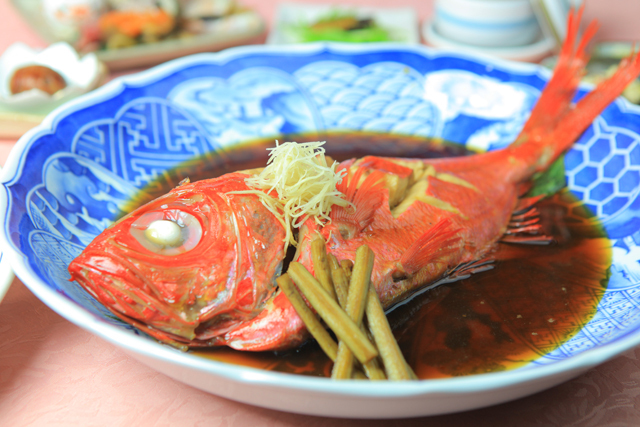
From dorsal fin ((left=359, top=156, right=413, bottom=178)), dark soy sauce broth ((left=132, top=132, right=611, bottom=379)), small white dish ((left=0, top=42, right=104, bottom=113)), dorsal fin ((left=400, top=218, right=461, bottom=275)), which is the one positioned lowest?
dark soy sauce broth ((left=132, top=132, right=611, bottom=379))

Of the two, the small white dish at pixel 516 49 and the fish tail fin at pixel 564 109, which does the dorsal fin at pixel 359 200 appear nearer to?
the fish tail fin at pixel 564 109

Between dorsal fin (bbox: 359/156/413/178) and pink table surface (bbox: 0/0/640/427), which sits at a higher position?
dorsal fin (bbox: 359/156/413/178)

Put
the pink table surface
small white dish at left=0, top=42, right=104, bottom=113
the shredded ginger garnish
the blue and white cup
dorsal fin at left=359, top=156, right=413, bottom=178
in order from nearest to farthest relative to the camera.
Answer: the pink table surface → the shredded ginger garnish → dorsal fin at left=359, top=156, right=413, bottom=178 → small white dish at left=0, top=42, right=104, bottom=113 → the blue and white cup

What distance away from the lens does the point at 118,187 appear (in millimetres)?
1515


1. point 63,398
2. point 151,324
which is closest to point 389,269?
point 151,324

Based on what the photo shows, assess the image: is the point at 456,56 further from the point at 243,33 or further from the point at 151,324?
the point at 151,324

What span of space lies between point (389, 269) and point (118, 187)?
0.87 meters

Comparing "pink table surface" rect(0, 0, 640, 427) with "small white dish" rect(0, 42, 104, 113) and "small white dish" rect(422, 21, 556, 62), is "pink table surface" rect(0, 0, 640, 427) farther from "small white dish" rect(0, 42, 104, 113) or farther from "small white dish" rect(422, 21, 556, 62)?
"small white dish" rect(422, 21, 556, 62)

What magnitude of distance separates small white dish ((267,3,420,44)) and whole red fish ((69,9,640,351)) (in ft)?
4.16

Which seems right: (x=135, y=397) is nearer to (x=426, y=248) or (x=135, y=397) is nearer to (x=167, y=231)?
(x=167, y=231)

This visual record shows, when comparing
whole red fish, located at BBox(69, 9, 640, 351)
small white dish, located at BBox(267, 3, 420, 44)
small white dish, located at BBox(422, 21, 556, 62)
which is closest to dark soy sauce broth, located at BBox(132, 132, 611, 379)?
whole red fish, located at BBox(69, 9, 640, 351)

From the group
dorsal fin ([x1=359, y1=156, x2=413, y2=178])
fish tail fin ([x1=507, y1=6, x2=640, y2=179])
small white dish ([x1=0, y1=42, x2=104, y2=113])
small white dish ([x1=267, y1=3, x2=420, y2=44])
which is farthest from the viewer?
small white dish ([x1=267, y1=3, x2=420, y2=44])

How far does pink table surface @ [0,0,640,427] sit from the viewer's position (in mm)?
943

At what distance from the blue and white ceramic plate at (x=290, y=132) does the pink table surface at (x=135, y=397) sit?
0.09 m
